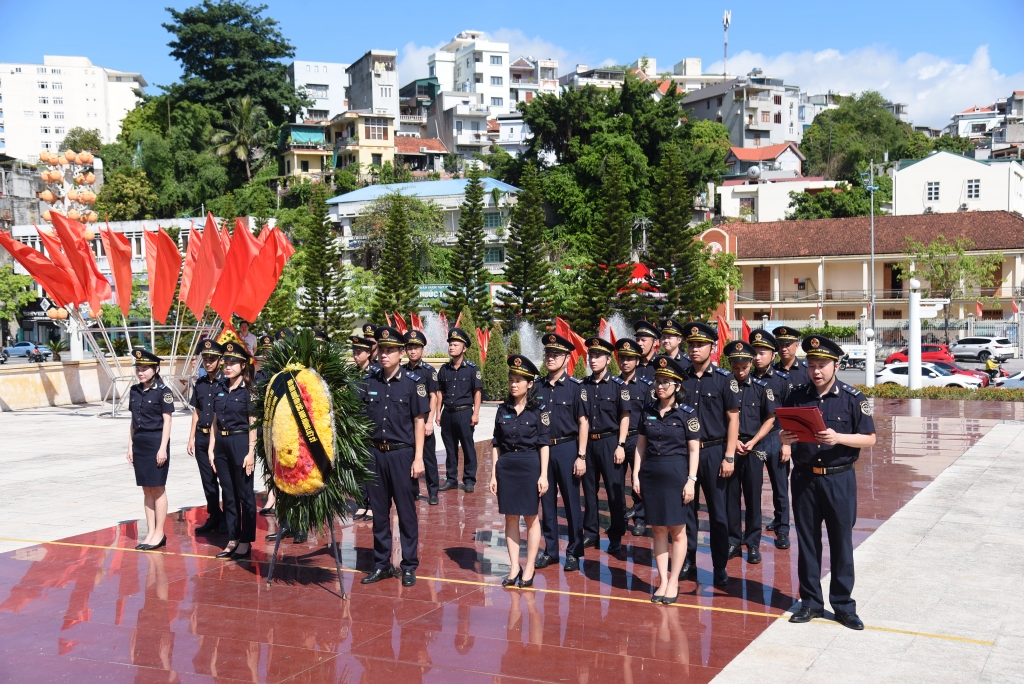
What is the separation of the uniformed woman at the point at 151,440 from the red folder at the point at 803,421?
4.50 m

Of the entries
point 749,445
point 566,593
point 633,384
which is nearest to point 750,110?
point 633,384

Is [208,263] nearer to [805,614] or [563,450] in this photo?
[563,450]

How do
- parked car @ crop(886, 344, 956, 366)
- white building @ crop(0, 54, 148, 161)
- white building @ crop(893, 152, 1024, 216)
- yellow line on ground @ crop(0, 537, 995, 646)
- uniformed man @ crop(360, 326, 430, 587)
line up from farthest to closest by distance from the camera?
white building @ crop(0, 54, 148, 161) → white building @ crop(893, 152, 1024, 216) → parked car @ crop(886, 344, 956, 366) → uniformed man @ crop(360, 326, 430, 587) → yellow line on ground @ crop(0, 537, 995, 646)

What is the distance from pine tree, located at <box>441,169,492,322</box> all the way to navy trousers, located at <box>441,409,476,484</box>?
20479mm

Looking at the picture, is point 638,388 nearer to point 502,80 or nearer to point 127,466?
point 127,466

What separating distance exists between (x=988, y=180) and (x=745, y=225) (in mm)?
13383

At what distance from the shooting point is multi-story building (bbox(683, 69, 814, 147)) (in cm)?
7500

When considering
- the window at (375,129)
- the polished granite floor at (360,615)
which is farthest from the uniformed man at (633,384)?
the window at (375,129)

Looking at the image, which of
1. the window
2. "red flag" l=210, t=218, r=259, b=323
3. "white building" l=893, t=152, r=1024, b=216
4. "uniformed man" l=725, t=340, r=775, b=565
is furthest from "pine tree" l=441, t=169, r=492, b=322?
the window

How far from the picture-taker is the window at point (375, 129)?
60.8m

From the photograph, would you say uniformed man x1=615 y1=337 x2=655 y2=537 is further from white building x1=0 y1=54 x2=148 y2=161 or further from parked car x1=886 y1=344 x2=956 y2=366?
white building x1=0 y1=54 x2=148 y2=161

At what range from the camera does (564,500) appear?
22.1ft

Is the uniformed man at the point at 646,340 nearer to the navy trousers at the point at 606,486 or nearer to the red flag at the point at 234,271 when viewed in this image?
the navy trousers at the point at 606,486

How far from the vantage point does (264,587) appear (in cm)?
632
